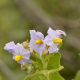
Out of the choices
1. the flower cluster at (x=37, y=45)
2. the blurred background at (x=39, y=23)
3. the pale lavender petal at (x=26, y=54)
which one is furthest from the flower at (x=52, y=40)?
the blurred background at (x=39, y=23)

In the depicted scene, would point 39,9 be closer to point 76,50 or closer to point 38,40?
point 76,50

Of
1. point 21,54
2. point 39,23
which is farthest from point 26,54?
point 39,23

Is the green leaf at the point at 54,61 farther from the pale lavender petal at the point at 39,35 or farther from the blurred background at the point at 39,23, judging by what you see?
the blurred background at the point at 39,23

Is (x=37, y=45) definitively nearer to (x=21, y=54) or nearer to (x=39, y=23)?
(x=21, y=54)

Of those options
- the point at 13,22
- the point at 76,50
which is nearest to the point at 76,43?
the point at 76,50

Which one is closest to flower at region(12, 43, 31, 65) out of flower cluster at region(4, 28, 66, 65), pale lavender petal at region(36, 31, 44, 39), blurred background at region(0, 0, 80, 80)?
flower cluster at region(4, 28, 66, 65)

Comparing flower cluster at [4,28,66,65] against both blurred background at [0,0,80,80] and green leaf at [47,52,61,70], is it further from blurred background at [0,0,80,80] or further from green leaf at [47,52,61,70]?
blurred background at [0,0,80,80]
